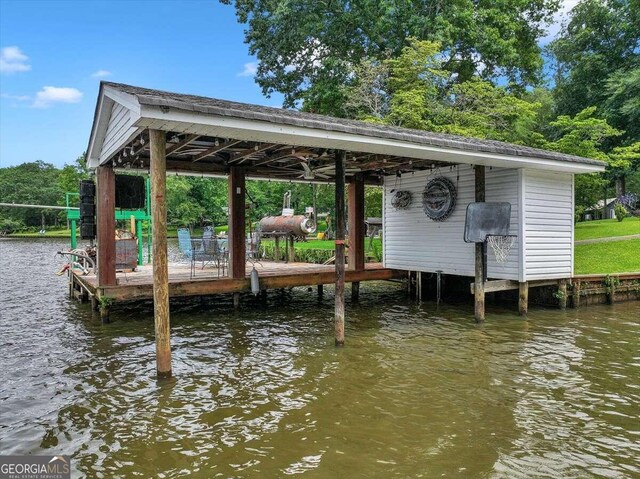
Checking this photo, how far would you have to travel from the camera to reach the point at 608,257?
13.0 meters

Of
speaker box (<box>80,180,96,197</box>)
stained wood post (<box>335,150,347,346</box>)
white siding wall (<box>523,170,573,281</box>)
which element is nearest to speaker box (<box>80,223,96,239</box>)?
speaker box (<box>80,180,96,197</box>)

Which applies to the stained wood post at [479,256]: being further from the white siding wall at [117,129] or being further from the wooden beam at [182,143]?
the white siding wall at [117,129]

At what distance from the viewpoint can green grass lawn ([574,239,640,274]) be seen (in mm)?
11609

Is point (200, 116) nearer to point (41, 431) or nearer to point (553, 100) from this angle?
point (41, 431)

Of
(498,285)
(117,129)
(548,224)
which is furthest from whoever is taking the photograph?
(548,224)

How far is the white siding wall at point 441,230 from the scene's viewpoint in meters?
8.79

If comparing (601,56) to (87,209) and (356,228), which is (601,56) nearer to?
(356,228)

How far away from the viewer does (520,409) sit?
4285 millimetres

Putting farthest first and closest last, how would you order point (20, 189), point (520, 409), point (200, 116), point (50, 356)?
point (20, 189)
point (50, 356)
point (200, 116)
point (520, 409)

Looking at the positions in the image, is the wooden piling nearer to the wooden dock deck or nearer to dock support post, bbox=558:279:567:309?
dock support post, bbox=558:279:567:309

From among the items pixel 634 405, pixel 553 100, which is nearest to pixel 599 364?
pixel 634 405

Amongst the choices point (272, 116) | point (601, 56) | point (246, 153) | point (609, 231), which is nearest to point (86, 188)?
point (246, 153)

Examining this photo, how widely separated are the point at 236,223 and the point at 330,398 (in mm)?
5336

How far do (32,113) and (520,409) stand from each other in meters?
53.7
